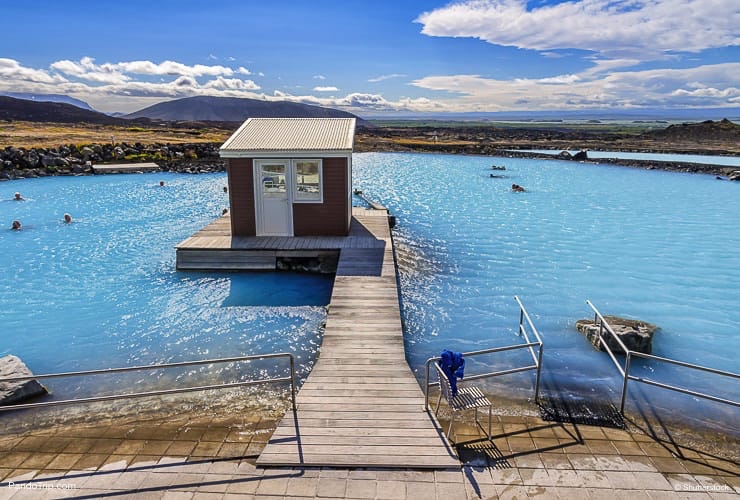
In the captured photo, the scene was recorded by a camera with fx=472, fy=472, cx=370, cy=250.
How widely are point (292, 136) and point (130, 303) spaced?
21.6ft

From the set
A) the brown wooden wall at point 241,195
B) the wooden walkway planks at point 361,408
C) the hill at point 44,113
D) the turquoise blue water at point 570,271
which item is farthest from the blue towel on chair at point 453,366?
the hill at point 44,113

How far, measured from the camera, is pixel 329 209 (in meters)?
14.2

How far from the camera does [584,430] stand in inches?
238

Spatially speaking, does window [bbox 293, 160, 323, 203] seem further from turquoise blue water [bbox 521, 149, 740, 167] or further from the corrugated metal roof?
turquoise blue water [bbox 521, 149, 740, 167]

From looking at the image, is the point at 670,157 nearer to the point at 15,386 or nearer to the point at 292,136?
the point at 292,136

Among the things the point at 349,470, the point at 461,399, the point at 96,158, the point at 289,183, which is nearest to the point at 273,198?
the point at 289,183

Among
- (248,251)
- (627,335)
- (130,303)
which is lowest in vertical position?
Answer: (130,303)

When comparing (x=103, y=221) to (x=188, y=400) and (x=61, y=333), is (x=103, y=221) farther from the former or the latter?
(x=188, y=400)

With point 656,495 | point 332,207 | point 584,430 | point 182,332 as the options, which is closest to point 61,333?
point 182,332

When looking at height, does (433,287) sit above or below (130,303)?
above

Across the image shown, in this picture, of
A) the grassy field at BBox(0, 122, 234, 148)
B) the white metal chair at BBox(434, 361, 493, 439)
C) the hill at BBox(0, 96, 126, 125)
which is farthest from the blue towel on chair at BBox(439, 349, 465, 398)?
the hill at BBox(0, 96, 126, 125)

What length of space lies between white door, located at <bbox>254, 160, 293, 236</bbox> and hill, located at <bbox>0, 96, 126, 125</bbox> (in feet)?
471

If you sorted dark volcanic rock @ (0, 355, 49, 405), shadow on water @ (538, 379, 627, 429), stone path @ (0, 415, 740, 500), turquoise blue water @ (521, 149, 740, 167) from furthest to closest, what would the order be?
turquoise blue water @ (521, 149, 740, 167), dark volcanic rock @ (0, 355, 49, 405), shadow on water @ (538, 379, 627, 429), stone path @ (0, 415, 740, 500)

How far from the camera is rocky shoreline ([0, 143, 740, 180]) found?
111ft
